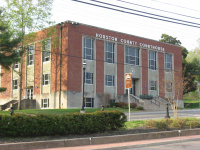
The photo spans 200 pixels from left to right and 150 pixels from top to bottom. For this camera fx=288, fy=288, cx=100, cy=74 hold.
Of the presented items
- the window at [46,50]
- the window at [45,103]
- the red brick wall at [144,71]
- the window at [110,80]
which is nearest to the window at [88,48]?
the window at [110,80]

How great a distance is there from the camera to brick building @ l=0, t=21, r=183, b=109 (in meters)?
36.2

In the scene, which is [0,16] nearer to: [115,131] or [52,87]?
[52,87]

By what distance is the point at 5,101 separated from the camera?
44.5m

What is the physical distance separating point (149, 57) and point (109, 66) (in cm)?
871

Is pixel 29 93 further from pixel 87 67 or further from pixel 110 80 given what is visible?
pixel 110 80

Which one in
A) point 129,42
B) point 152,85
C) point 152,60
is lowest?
point 152,85

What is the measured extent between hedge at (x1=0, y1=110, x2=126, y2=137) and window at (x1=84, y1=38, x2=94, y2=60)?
80.2 ft

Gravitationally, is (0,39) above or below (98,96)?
above

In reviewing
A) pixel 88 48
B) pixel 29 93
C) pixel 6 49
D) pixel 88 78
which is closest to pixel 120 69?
pixel 88 78

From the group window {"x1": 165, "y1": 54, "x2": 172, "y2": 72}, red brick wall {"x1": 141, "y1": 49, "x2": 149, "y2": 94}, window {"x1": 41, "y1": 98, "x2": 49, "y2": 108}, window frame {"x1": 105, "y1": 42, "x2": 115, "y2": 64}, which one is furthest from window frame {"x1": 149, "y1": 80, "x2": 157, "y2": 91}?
window {"x1": 41, "y1": 98, "x2": 49, "y2": 108}

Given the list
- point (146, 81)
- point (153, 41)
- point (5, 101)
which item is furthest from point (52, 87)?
point (153, 41)

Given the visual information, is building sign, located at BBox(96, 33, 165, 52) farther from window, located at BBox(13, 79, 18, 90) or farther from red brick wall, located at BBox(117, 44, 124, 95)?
window, located at BBox(13, 79, 18, 90)

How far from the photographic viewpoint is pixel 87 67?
125 ft

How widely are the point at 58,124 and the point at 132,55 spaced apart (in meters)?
32.6
